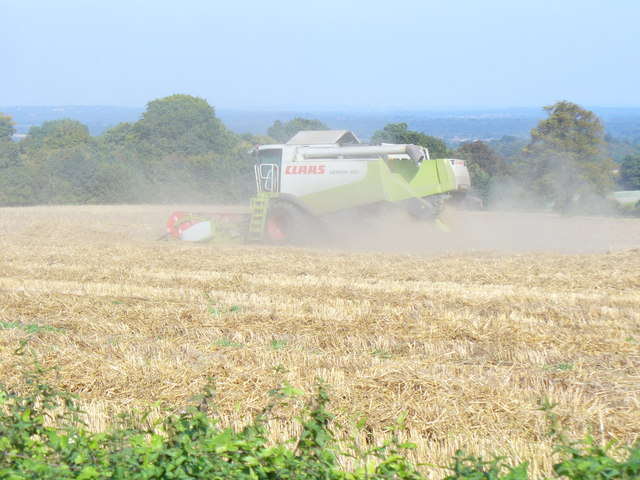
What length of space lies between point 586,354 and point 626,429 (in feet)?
5.59

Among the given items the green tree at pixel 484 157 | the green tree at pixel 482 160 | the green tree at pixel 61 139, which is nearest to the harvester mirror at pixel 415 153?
the green tree at pixel 482 160

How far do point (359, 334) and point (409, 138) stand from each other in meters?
30.0

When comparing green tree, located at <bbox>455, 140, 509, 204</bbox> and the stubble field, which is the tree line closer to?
green tree, located at <bbox>455, 140, 509, 204</bbox>

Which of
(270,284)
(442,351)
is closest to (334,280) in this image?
(270,284)

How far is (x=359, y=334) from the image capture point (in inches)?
251

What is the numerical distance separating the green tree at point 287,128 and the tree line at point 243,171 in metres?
2.69

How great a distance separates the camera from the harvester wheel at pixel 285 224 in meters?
14.0

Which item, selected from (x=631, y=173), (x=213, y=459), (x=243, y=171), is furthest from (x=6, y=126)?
(x=213, y=459)

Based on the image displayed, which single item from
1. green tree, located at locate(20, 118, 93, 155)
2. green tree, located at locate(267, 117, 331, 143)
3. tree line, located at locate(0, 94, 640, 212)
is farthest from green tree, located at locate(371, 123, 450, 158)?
green tree, located at locate(20, 118, 93, 155)

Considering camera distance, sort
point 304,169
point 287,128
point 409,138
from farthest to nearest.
Result: point 287,128, point 409,138, point 304,169

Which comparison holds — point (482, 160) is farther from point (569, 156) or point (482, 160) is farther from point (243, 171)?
point (569, 156)

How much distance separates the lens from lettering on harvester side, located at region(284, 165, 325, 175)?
13648 mm

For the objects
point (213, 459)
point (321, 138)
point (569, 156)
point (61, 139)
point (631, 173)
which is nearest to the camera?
point (213, 459)

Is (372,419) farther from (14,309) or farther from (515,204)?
(515,204)
